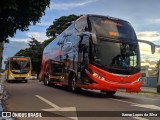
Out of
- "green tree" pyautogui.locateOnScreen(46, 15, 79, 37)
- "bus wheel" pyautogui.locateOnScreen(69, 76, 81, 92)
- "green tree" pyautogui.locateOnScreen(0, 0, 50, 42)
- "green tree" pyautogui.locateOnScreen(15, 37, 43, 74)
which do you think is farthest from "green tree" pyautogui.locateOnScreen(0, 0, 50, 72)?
"green tree" pyautogui.locateOnScreen(15, 37, 43, 74)

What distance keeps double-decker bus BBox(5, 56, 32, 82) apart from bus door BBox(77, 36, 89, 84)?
21454 millimetres

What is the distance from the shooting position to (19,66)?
42.9m

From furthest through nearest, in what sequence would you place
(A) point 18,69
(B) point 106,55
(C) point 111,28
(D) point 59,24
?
(D) point 59,24 → (A) point 18,69 → (C) point 111,28 → (B) point 106,55

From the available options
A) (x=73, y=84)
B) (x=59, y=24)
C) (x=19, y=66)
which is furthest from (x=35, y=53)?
(x=73, y=84)

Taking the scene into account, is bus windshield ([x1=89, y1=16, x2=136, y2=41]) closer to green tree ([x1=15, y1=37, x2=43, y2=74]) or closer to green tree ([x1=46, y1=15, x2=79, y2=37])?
green tree ([x1=46, y1=15, x2=79, y2=37])

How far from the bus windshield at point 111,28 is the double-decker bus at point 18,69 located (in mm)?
22960

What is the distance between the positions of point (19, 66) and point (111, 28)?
24.0 meters

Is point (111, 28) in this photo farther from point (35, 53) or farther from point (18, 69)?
point (35, 53)

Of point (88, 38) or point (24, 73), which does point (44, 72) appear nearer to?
point (24, 73)

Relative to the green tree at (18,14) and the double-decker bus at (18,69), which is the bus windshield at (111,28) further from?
the double-decker bus at (18,69)

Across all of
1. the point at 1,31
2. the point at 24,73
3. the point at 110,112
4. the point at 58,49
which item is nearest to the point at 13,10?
the point at 1,31

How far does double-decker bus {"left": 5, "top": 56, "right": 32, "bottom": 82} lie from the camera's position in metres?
42.2

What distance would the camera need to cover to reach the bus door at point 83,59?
20.5 metres

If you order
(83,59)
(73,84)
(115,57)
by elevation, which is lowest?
(73,84)
